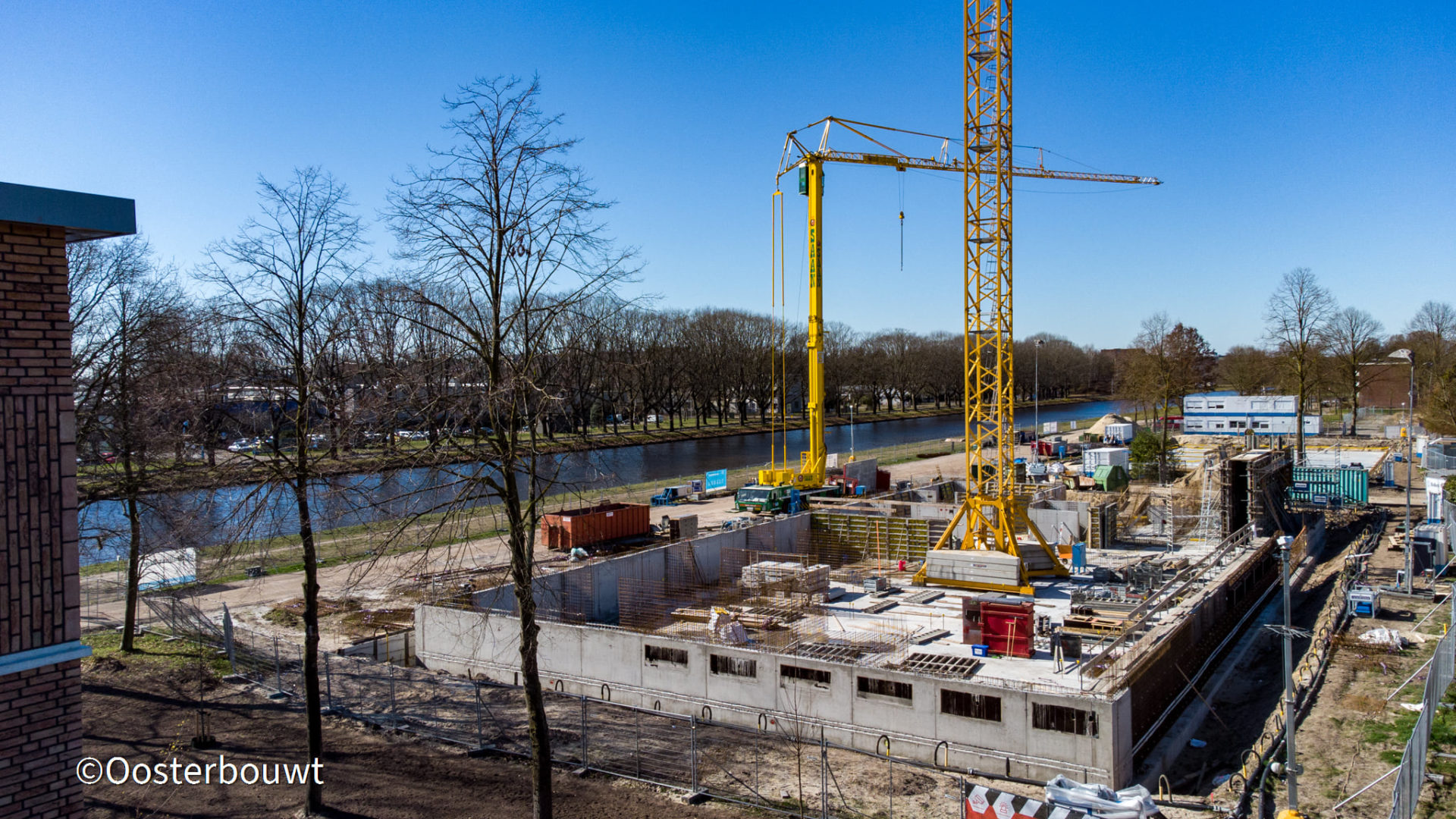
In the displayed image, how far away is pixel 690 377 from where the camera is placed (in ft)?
300

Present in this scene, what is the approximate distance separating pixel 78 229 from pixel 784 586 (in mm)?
19157

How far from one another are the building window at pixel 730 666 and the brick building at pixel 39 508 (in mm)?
10934

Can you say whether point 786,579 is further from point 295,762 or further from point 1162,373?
point 1162,373

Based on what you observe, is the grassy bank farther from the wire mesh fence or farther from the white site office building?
the white site office building

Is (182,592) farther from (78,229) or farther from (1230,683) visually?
(1230,683)

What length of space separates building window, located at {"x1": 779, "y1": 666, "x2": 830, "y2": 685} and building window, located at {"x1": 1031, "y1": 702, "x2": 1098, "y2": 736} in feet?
11.3

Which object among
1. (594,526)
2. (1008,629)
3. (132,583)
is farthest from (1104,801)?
(594,526)

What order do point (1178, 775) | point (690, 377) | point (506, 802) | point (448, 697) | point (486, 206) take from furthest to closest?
point (690, 377), point (448, 697), point (1178, 775), point (506, 802), point (486, 206)

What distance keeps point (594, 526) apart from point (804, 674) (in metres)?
17.6

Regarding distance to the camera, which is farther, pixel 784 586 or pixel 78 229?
pixel 784 586

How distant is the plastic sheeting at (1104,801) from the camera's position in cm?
1108

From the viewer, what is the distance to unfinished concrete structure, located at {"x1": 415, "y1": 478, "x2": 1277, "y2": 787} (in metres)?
14.4

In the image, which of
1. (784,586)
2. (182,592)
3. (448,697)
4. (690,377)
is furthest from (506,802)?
(690,377)

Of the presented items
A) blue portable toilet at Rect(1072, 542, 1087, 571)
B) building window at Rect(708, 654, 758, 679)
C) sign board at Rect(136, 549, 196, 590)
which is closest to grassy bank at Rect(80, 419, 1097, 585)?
sign board at Rect(136, 549, 196, 590)
